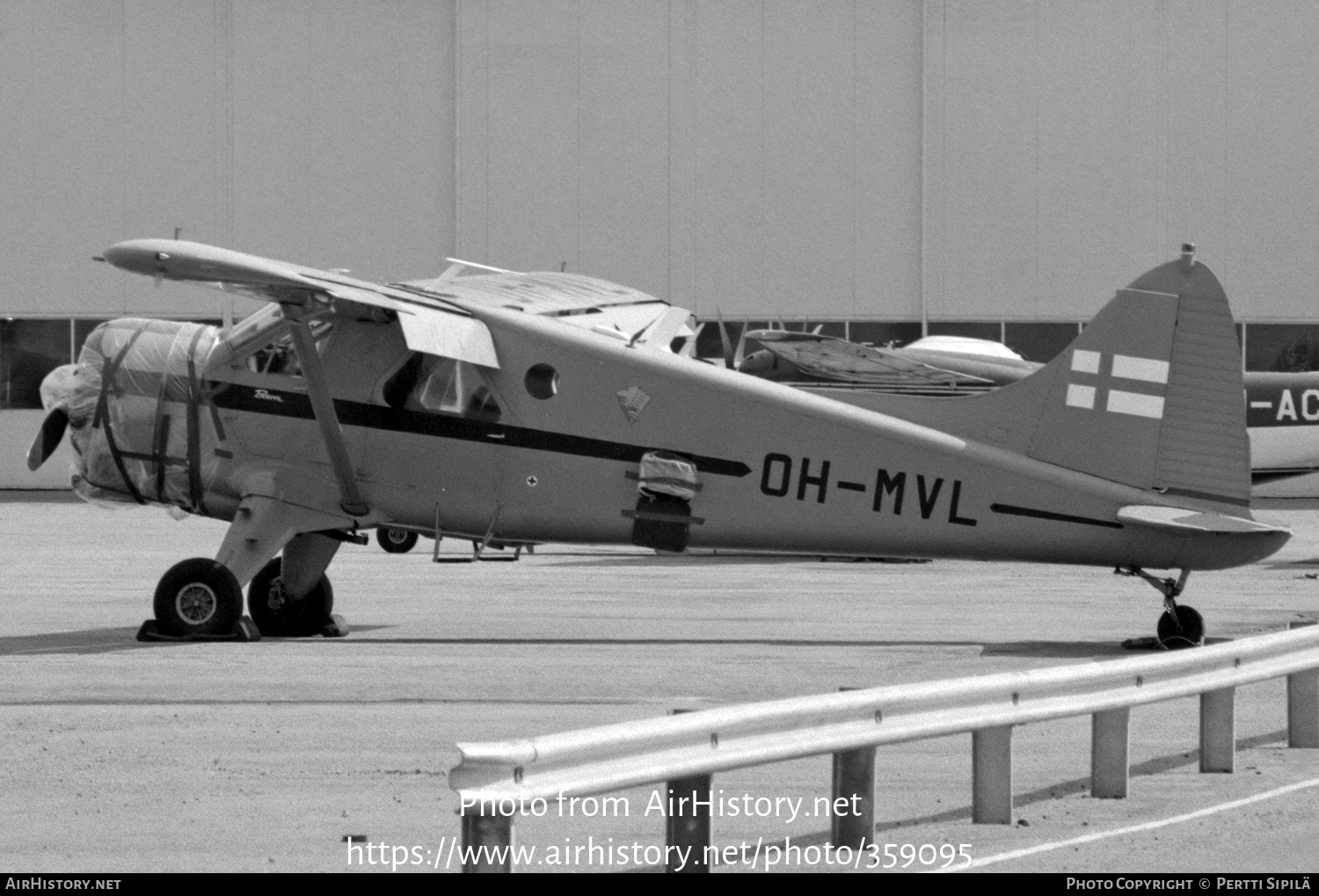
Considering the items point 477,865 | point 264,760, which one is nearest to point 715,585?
point 264,760

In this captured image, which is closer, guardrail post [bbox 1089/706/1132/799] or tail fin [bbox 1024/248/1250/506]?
guardrail post [bbox 1089/706/1132/799]

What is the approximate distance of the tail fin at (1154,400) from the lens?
13.0 meters

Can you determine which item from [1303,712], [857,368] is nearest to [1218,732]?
[1303,712]

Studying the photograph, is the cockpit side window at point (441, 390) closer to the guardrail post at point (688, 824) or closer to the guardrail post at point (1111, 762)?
the guardrail post at point (1111, 762)

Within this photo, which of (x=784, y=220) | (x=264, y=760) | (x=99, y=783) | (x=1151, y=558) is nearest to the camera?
(x=99, y=783)

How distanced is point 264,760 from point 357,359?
18.4 feet

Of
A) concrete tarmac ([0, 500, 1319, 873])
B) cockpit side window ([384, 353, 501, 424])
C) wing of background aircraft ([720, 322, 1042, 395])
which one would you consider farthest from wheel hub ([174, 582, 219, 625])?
wing of background aircraft ([720, 322, 1042, 395])

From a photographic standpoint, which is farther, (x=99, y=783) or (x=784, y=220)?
(x=784, y=220)

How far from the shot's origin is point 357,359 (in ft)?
45.3

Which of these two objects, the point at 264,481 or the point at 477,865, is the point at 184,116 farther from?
the point at 477,865

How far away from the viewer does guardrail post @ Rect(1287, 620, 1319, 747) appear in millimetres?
9398

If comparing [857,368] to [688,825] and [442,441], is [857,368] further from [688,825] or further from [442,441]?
[688,825]

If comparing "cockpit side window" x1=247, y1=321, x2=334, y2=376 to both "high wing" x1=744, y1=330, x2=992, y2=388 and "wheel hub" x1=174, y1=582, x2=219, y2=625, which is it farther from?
"high wing" x1=744, y1=330, x2=992, y2=388

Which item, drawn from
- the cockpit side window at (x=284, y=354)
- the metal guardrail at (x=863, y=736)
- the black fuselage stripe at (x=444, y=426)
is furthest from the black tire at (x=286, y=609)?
the metal guardrail at (x=863, y=736)
